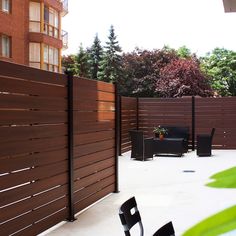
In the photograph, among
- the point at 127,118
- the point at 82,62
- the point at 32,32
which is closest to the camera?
the point at 127,118

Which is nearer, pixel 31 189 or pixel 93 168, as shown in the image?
pixel 31 189

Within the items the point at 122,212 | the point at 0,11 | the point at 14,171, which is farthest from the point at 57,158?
the point at 0,11

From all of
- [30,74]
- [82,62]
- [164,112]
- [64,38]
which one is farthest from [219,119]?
[82,62]

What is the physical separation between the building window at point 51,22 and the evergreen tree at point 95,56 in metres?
16.6

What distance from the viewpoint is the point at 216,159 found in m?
13.0

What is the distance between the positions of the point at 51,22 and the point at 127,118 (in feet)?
46.2

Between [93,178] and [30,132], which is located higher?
[30,132]

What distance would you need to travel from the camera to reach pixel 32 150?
4922 mm

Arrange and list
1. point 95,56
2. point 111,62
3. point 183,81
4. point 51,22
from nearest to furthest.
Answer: point 51,22
point 183,81
point 111,62
point 95,56

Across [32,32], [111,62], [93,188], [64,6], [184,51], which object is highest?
[64,6]

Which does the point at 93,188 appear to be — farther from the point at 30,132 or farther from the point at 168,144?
the point at 168,144

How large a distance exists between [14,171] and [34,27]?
2150 centimetres

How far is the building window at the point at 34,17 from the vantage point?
81.7ft

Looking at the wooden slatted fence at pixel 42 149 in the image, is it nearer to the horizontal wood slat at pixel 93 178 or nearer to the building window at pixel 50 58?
the horizontal wood slat at pixel 93 178
